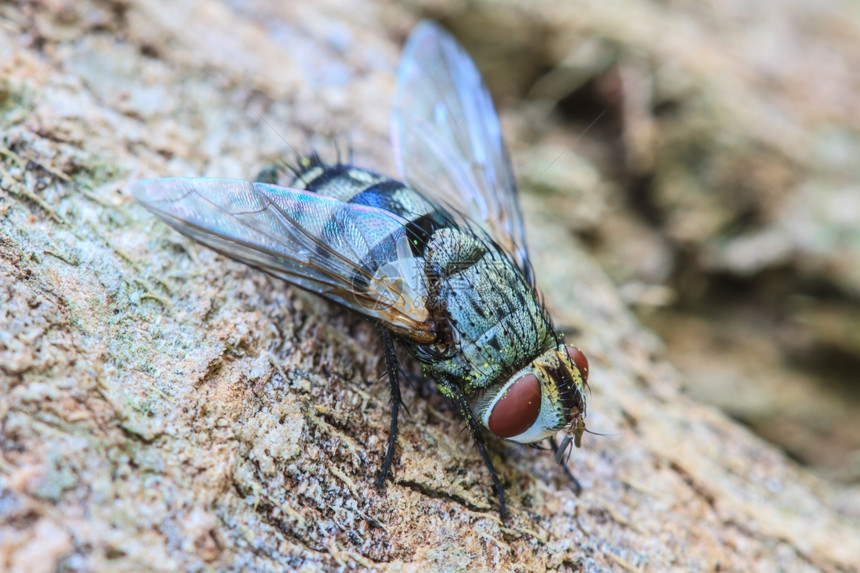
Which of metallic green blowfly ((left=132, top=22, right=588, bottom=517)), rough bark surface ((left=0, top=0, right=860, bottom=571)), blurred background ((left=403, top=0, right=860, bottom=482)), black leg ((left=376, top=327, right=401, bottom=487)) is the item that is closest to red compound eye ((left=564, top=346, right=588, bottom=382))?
metallic green blowfly ((left=132, top=22, right=588, bottom=517))

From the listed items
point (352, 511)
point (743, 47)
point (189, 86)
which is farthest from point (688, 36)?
point (352, 511)

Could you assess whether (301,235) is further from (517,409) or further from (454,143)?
(454,143)

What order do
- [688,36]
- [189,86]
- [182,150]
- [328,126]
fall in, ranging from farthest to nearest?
[688,36] → [328,126] → [189,86] → [182,150]

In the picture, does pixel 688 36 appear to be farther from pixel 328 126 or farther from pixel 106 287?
pixel 106 287

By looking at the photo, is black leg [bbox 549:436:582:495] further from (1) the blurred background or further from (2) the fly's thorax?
(1) the blurred background

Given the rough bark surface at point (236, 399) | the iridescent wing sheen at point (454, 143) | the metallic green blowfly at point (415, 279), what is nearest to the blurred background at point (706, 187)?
the rough bark surface at point (236, 399)

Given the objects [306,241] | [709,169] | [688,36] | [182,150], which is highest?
[688,36]
